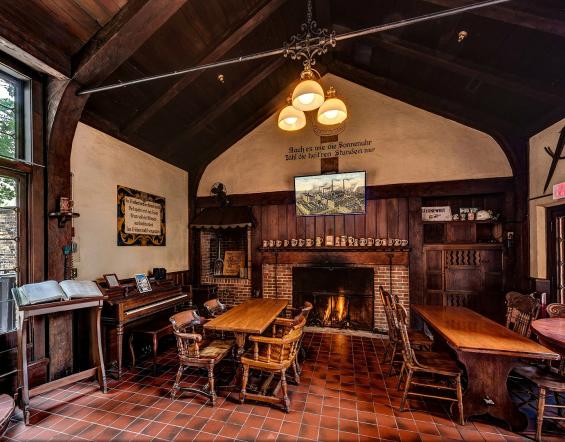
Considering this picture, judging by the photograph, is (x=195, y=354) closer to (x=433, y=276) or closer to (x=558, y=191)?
(x=433, y=276)

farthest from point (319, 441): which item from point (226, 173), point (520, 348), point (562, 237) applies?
point (226, 173)

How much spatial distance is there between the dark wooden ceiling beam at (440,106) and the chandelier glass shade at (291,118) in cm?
274

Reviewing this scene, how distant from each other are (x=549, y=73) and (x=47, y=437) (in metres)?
6.18

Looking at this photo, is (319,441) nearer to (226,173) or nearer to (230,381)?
(230,381)

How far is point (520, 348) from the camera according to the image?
2260 millimetres

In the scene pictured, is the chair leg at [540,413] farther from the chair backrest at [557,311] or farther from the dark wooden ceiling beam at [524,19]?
the dark wooden ceiling beam at [524,19]

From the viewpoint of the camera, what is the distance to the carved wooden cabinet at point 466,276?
4590 millimetres

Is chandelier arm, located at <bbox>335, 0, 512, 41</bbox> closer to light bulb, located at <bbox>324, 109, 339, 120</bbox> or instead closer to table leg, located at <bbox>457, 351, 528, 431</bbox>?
light bulb, located at <bbox>324, 109, 339, 120</bbox>

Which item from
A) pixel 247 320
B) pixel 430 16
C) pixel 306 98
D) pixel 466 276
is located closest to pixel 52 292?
pixel 247 320

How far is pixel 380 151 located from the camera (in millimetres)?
4996

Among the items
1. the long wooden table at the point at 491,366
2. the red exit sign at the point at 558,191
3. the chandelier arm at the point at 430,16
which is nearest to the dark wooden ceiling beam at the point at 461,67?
the red exit sign at the point at 558,191

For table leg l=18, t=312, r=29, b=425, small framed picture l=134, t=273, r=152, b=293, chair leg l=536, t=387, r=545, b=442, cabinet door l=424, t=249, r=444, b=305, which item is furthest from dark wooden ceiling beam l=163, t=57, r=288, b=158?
chair leg l=536, t=387, r=545, b=442

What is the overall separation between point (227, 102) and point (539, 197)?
196 inches

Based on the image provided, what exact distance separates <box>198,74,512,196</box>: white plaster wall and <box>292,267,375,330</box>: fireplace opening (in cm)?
170
